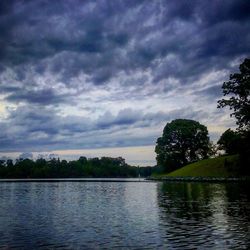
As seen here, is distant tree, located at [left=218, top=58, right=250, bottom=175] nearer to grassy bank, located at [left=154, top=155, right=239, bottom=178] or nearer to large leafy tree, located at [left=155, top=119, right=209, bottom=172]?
grassy bank, located at [left=154, top=155, right=239, bottom=178]

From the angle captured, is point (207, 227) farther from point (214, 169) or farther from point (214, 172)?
point (214, 169)

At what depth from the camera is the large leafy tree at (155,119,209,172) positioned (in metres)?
166

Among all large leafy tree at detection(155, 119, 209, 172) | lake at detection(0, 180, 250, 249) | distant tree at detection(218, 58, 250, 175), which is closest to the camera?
lake at detection(0, 180, 250, 249)

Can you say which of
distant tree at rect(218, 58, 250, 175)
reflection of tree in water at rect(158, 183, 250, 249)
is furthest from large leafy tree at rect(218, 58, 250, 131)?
reflection of tree in water at rect(158, 183, 250, 249)

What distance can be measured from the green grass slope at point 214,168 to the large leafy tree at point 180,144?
26262 millimetres

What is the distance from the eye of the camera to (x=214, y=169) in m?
124

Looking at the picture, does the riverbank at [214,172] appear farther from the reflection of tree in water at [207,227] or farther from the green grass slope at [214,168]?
the reflection of tree in water at [207,227]

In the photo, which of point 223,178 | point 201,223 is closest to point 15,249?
point 201,223

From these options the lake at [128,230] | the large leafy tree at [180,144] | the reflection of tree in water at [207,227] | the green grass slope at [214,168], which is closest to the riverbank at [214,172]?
the green grass slope at [214,168]

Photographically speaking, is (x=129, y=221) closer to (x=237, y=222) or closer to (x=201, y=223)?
(x=201, y=223)

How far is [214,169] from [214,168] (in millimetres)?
928

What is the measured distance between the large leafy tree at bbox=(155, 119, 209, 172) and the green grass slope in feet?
86.2

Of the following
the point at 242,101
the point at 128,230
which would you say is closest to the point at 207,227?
the point at 128,230

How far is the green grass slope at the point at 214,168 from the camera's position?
116m
